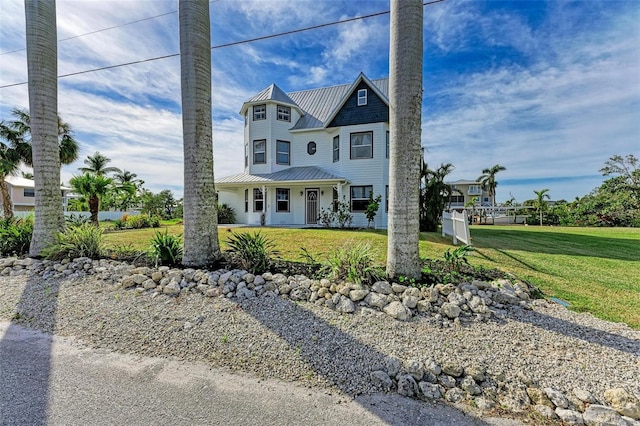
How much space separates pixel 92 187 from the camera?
12.6 meters

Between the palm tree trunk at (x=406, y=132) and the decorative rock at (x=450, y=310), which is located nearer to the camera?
the decorative rock at (x=450, y=310)

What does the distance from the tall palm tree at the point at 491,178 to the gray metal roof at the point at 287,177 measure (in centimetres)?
3410

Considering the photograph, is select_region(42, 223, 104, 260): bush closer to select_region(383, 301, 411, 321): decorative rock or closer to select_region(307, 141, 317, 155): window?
select_region(383, 301, 411, 321): decorative rock

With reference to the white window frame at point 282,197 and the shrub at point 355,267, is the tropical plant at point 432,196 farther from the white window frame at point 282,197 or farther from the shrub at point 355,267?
the shrub at point 355,267

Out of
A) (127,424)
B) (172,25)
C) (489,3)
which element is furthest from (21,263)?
(489,3)

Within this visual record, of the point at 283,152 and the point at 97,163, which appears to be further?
the point at 97,163

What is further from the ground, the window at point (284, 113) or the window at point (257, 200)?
the window at point (284, 113)

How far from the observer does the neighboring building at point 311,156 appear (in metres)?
15.4

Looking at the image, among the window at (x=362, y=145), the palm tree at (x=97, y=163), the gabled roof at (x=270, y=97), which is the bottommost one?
the window at (x=362, y=145)

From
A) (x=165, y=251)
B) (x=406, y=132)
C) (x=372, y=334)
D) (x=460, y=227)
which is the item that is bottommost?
(x=372, y=334)

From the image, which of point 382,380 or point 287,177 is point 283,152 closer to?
point 287,177

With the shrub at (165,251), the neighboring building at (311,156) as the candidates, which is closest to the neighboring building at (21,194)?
the neighboring building at (311,156)

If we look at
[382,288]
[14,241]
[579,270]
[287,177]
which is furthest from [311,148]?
[382,288]

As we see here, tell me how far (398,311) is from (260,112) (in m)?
16.4
